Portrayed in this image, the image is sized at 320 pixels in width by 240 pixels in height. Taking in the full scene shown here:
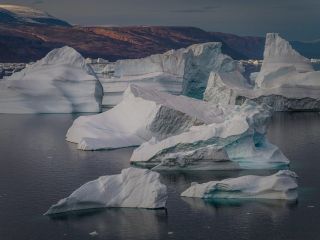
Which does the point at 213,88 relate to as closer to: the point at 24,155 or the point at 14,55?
the point at 24,155

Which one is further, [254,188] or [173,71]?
[173,71]

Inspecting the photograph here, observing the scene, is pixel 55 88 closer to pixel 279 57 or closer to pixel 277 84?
pixel 277 84

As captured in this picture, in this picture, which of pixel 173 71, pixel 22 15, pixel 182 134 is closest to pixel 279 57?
pixel 173 71

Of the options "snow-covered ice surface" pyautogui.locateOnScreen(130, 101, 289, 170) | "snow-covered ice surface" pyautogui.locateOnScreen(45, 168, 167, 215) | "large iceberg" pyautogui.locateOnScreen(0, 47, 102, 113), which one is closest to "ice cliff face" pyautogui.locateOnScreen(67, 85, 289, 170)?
"snow-covered ice surface" pyautogui.locateOnScreen(130, 101, 289, 170)

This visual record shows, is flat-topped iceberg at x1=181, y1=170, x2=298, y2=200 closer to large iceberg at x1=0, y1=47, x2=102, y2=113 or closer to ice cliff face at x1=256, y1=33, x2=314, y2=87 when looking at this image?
large iceberg at x1=0, y1=47, x2=102, y2=113

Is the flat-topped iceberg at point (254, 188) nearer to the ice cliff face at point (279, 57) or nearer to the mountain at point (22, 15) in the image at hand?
the ice cliff face at point (279, 57)

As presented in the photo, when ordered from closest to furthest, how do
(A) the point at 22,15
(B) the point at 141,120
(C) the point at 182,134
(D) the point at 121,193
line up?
(D) the point at 121,193
(C) the point at 182,134
(B) the point at 141,120
(A) the point at 22,15

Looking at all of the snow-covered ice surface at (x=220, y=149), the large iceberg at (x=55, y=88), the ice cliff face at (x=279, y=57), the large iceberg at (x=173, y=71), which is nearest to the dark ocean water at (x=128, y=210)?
the snow-covered ice surface at (x=220, y=149)
